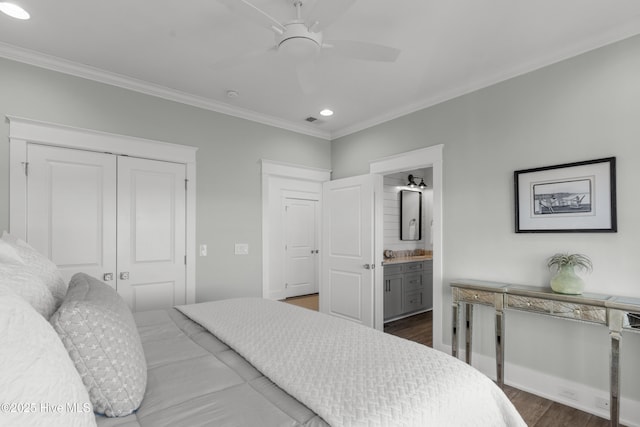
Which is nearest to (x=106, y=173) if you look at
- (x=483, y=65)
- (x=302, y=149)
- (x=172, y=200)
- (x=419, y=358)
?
(x=172, y=200)

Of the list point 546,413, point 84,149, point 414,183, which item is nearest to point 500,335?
point 546,413

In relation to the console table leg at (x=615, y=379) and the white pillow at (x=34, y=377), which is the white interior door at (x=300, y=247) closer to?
the console table leg at (x=615, y=379)

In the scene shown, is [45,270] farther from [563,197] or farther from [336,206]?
[563,197]

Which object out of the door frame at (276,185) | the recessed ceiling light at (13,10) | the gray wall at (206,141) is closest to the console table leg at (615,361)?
the door frame at (276,185)

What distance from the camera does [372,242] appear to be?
3.73 metres

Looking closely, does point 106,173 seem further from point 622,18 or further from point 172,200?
point 622,18

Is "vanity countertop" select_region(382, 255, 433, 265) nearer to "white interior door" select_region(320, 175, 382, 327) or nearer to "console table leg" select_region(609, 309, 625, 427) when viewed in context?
"white interior door" select_region(320, 175, 382, 327)

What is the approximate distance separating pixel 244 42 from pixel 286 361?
2262mm

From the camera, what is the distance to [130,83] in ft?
9.75

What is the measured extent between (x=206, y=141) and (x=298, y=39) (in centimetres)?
210

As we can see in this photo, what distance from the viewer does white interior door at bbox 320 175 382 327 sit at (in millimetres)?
3752

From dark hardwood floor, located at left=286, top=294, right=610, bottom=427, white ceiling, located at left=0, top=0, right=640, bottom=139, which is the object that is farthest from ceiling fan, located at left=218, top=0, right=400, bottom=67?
dark hardwood floor, located at left=286, top=294, right=610, bottom=427

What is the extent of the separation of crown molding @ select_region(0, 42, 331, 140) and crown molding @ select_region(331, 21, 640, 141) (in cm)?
Result: 118

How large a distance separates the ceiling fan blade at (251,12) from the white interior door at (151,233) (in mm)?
2049
